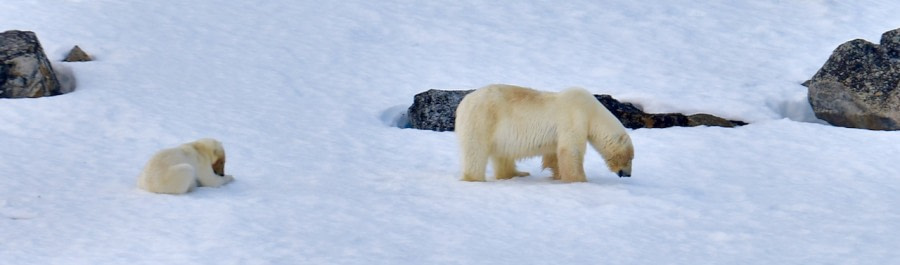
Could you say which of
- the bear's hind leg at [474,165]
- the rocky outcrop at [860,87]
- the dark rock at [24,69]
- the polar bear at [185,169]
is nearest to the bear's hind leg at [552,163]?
the bear's hind leg at [474,165]

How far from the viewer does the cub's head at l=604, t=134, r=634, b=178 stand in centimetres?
1085

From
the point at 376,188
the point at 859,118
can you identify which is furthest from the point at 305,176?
the point at 859,118

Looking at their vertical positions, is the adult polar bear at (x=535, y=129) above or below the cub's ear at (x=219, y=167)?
above

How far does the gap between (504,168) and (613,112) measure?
4.22m

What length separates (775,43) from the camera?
19797 millimetres

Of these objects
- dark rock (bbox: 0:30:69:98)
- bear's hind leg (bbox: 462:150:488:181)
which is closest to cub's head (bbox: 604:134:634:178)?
bear's hind leg (bbox: 462:150:488:181)

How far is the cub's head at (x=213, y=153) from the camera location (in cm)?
1080

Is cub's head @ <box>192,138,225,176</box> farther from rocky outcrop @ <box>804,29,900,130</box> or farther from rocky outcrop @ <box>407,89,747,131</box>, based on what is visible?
rocky outcrop @ <box>804,29,900,130</box>

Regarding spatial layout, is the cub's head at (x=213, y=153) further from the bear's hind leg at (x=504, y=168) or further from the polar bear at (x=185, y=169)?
the bear's hind leg at (x=504, y=168)

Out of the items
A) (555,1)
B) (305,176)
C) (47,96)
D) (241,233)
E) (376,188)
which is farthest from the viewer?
(555,1)

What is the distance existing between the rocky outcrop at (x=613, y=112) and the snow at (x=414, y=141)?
0.37 metres

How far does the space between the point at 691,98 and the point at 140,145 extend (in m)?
7.54

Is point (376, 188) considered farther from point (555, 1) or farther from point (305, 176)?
point (555, 1)

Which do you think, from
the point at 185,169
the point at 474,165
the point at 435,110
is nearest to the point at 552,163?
the point at 474,165
